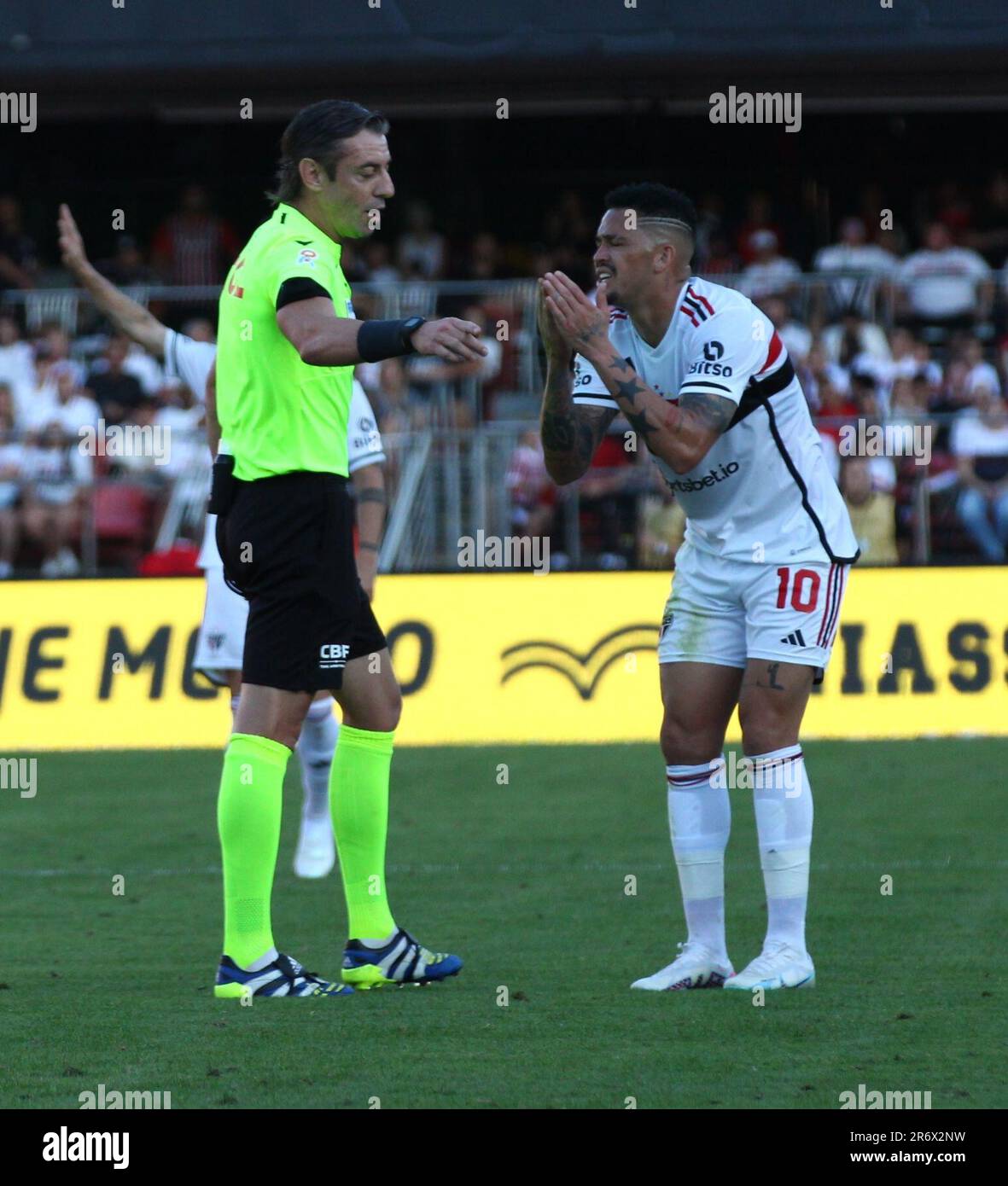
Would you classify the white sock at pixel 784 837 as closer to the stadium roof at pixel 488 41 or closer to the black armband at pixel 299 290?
the black armband at pixel 299 290

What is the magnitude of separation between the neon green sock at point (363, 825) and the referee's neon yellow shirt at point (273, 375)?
843 mm

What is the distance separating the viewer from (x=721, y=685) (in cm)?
635

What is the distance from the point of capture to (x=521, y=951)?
6.92 m

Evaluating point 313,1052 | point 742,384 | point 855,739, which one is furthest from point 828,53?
point 313,1052

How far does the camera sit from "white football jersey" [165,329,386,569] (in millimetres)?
8742

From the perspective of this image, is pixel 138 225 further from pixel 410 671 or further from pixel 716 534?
pixel 716 534

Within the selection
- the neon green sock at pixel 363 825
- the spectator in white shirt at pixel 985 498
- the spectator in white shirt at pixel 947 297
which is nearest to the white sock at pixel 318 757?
the neon green sock at pixel 363 825

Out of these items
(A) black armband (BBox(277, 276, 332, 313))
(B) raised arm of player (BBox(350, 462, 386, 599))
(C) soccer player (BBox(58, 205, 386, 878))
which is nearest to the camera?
(A) black armband (BBox(277, 276, 332, 313))

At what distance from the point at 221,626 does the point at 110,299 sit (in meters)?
1.59

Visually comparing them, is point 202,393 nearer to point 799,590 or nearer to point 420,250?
point 799,590

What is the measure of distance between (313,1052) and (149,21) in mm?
14103

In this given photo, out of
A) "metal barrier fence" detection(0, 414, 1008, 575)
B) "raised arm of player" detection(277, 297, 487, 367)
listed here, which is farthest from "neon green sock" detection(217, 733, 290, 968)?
"metal barrier fence" detection(0, 414, 1008, 575)

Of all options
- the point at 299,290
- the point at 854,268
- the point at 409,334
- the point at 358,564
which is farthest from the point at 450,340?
the point at 854,268

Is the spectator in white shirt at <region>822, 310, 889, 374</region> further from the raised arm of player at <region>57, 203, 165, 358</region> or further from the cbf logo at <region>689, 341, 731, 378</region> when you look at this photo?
the cbf logo at <region>689, 341, 731, 378</region>
